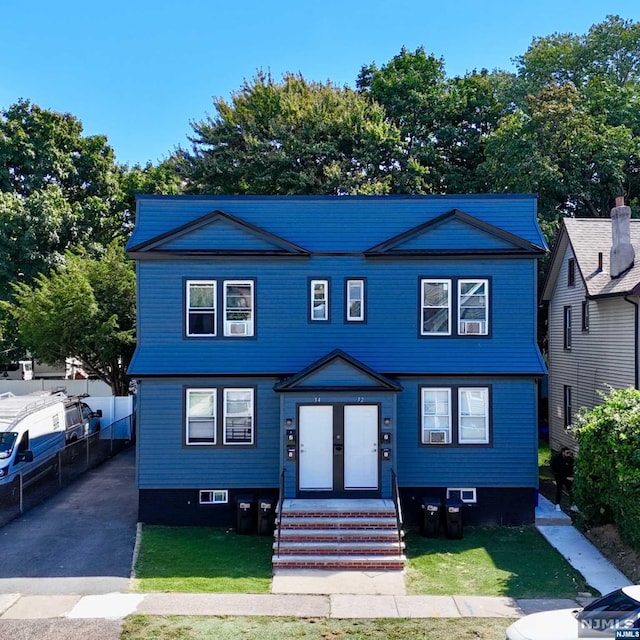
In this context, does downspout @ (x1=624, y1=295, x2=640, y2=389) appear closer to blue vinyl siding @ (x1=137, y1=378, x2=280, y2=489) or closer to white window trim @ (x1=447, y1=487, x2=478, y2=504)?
white window trim @ (x1=447, y1=487, x2=478, y2=504)

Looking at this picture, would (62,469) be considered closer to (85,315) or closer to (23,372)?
(85,315)

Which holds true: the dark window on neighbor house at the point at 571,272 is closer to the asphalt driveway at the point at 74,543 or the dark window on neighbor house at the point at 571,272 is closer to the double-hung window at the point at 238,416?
the double-hung window at the point at 238,416

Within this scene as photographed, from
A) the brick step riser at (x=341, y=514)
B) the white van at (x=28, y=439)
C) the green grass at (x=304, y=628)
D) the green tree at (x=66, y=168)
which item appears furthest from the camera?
the green tree at (x=66, y=168)

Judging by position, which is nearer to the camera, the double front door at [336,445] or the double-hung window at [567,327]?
the double front door at [336,445]

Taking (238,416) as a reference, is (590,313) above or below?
above

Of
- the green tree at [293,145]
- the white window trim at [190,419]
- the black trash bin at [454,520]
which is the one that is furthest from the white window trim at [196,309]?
the green tree at [293,145]

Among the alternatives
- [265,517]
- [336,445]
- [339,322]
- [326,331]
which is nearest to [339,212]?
[339,322]
